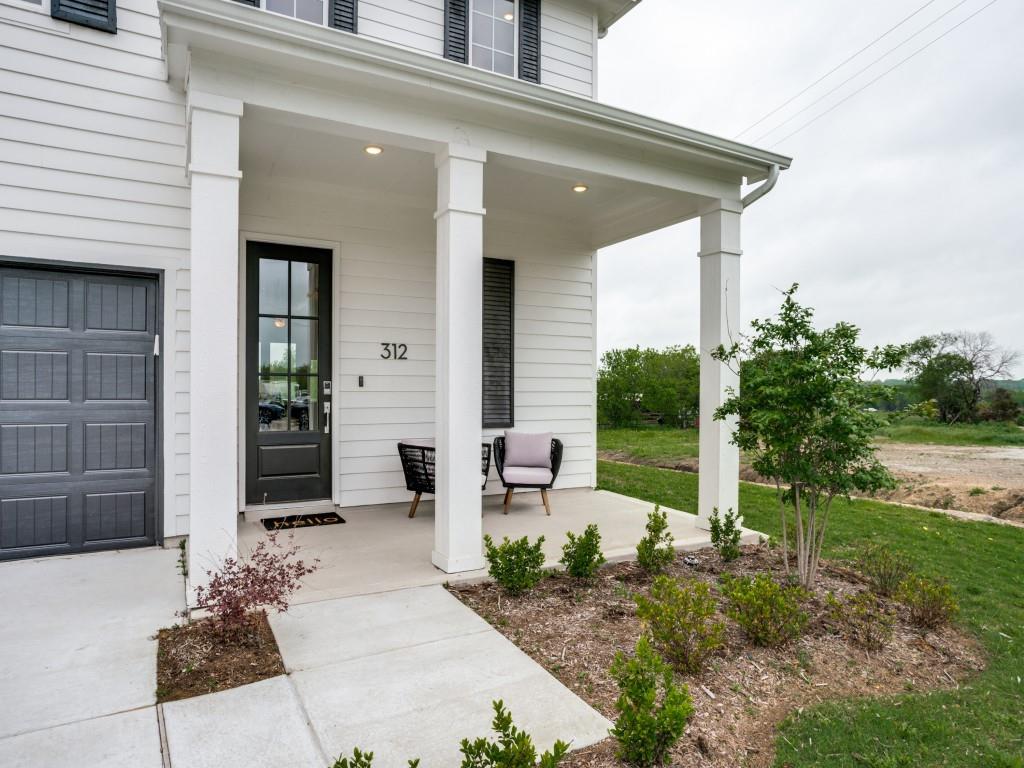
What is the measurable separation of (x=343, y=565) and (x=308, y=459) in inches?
67.5

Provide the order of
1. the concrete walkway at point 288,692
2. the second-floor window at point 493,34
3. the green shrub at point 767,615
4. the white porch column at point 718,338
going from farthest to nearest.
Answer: the second-floor window at point 493,34
the white porch column at point 718,338
the green shrub at point 767,615
the concrete walkway at point 288,692

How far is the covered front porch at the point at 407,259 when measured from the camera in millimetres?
2881

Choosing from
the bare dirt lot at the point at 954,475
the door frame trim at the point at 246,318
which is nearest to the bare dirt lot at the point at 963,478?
the bare dirt lot at the point at 954,475

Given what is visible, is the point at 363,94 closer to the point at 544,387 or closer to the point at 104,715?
the point at 104,715

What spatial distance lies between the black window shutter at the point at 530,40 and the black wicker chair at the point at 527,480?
354 centimetres

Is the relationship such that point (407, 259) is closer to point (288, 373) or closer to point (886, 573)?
point (288, 373)

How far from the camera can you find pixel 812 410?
3168mm

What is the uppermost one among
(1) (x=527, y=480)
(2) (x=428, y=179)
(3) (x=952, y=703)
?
(2) (x=428, y=179)

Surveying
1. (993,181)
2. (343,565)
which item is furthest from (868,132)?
(343,565)

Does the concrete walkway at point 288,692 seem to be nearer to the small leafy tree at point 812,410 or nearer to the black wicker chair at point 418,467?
the black wicker chair at point 418,467

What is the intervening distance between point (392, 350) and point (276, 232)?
1385 mm

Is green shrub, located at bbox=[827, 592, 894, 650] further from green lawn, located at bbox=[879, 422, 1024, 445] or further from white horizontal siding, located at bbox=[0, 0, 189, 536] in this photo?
green lawn, located at bbox=[879, 422, 1024, 445]

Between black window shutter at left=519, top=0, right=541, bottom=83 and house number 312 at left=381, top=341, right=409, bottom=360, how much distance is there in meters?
2.82

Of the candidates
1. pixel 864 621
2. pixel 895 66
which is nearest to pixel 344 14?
pixel 864 621
